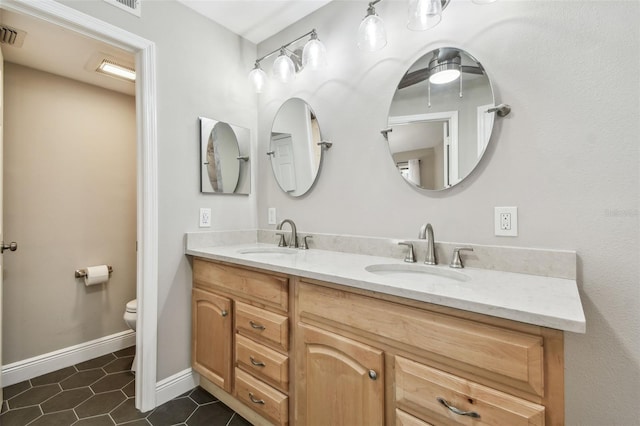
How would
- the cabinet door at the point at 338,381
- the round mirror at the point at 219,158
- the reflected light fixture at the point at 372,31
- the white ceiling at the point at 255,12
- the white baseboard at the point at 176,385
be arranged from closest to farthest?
1. the cabinet door at the point at 338,381
2. the reflected light fixture at the point at 372,31
3. the white baseboard at the point at 176,385
4. the white ceiling at the point at 255,12
5. the round mirror at the point at 219,158

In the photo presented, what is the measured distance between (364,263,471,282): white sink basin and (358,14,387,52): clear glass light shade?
1065mm

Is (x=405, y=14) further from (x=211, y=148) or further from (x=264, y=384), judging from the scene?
(x=264, y=384)

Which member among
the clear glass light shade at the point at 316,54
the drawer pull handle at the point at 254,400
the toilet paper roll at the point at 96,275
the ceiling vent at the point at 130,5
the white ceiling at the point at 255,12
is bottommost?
the drawer pull handle at the point at 254,400

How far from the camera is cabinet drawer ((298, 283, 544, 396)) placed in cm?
71

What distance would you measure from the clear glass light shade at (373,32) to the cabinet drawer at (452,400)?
139 cm

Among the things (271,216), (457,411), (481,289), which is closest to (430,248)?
(481,289)

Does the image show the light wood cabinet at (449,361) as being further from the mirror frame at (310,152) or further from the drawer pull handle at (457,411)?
the mirror frame at (310,152)

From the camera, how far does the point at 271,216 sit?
6.97ft

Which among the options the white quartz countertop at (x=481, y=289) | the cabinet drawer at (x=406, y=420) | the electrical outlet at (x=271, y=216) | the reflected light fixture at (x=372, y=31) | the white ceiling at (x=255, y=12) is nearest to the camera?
the white quartz countertop at (x=481, y=289)

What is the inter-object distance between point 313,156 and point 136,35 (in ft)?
3.87

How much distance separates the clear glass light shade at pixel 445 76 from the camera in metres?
1.31

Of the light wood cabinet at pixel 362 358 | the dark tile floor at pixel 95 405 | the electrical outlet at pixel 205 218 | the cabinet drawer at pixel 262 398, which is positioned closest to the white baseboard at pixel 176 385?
the dark tile floor at pixel 95 405

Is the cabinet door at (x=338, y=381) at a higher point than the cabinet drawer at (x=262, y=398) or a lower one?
higher

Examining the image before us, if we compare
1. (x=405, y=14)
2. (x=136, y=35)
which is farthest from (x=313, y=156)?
(x=136, y=35)
